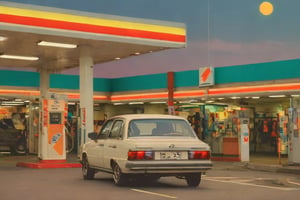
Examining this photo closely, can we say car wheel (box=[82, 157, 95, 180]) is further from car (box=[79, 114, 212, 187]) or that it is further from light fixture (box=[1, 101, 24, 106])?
light fixture (box=[1, 101, 24, 106])

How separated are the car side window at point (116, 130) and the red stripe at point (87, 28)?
6170 mm

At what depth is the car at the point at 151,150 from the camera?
13.0 m

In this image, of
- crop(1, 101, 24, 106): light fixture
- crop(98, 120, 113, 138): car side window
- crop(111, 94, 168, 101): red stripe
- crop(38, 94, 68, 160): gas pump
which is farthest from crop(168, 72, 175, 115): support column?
crop(98, 120, 113, 138): car side window

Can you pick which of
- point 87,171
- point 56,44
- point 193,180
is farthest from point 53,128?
point 193,180

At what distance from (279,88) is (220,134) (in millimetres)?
4616

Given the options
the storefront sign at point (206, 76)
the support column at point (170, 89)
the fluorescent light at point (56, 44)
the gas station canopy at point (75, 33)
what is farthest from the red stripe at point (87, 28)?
the support column at point (170, 89)

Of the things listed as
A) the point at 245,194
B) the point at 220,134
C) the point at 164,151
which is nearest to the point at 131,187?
the point at 164,151

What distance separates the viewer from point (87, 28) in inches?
822

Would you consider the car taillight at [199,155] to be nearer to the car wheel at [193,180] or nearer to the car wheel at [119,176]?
the car wheel at [193,180]

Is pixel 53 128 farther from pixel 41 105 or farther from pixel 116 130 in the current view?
pixel 116 130

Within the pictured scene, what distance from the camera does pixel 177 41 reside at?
22750mm

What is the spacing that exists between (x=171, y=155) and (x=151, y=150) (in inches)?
18.2

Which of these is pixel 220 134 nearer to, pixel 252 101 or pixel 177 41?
pixel 252 101

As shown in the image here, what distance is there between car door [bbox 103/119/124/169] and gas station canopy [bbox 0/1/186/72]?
6171 mm
